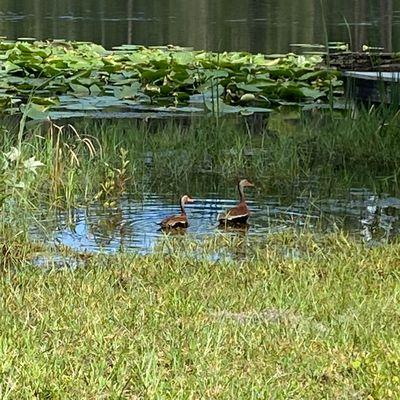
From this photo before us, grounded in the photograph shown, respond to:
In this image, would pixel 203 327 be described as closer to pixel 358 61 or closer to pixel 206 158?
pixel 206 158

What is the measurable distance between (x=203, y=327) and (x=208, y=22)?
20376 millimetres

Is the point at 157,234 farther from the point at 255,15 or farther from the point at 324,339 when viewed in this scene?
the point at 255,15

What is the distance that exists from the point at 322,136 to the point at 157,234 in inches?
108

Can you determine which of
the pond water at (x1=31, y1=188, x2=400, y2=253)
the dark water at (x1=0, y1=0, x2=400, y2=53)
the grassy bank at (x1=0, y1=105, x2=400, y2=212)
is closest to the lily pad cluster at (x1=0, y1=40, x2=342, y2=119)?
the grassy bank at (x1=0, y1=105, x2=400, y2=212)

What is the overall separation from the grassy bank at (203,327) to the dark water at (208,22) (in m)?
10.4

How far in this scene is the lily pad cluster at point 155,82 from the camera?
34.9 feet

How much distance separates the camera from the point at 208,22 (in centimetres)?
2367

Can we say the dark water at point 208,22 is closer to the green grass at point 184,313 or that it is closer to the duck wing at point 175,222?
the duck wing at point 175,222

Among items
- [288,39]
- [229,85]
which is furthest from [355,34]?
[229,85]

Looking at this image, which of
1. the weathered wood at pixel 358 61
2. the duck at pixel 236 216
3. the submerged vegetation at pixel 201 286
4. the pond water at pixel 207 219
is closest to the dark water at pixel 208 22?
the weathered wood at pixel 358 61

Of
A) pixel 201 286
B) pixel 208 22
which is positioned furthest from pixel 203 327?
pixel 208 22

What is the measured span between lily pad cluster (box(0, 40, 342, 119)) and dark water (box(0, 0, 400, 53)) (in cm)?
289

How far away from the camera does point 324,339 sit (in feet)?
12.0

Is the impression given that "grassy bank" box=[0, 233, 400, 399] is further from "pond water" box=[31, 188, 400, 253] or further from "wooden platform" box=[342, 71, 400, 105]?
"wooden platform" box=[342, 71, 400, 105]
